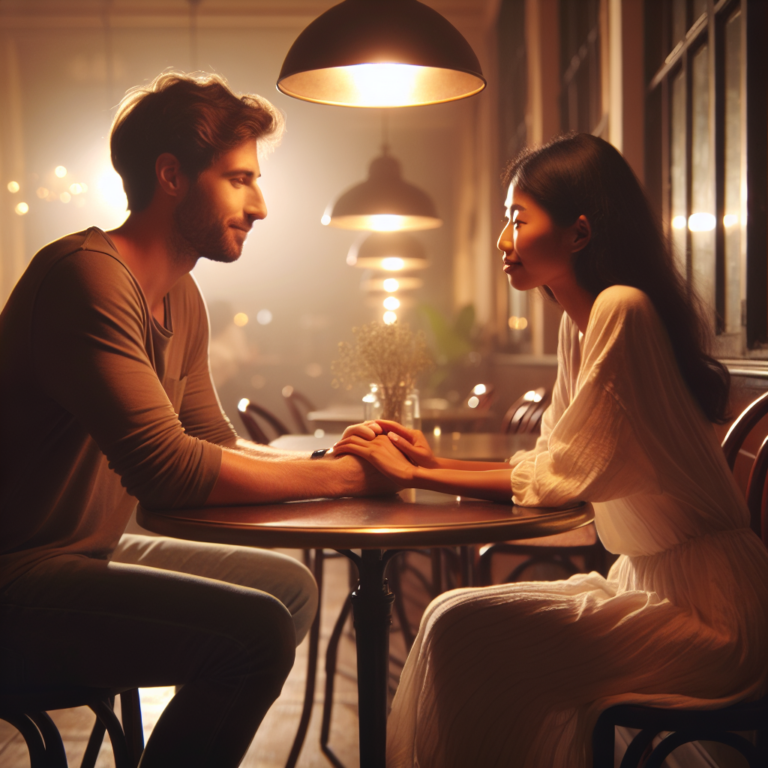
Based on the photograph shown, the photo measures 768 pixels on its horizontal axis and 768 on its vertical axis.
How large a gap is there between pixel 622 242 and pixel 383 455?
55 centimetres

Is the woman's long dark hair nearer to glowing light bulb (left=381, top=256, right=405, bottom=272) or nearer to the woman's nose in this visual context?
the woman's nose

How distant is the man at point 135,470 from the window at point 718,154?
115 centimetres

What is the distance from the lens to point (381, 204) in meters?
3.36

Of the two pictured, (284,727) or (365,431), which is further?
(284,727)

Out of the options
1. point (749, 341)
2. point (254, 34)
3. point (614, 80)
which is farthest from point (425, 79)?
point (254, 34)

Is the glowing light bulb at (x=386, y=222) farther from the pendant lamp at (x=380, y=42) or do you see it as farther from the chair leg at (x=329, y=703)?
the chair leg at (x=329, y=703)

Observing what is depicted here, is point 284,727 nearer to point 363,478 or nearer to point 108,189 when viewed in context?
point 363,478

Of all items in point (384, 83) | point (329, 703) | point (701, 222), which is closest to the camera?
point (384, 83)

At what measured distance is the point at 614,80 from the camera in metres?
3.14

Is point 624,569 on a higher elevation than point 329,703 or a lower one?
higher

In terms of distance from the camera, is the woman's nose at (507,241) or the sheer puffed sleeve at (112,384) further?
the woman's nose at (507,241)

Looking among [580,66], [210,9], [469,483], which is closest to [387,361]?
[469,483]

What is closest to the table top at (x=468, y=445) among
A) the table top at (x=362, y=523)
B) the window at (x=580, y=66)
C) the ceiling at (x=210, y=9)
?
the table top at (x=362, y=523)

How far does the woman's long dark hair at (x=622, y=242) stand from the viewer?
1173 millimetres
